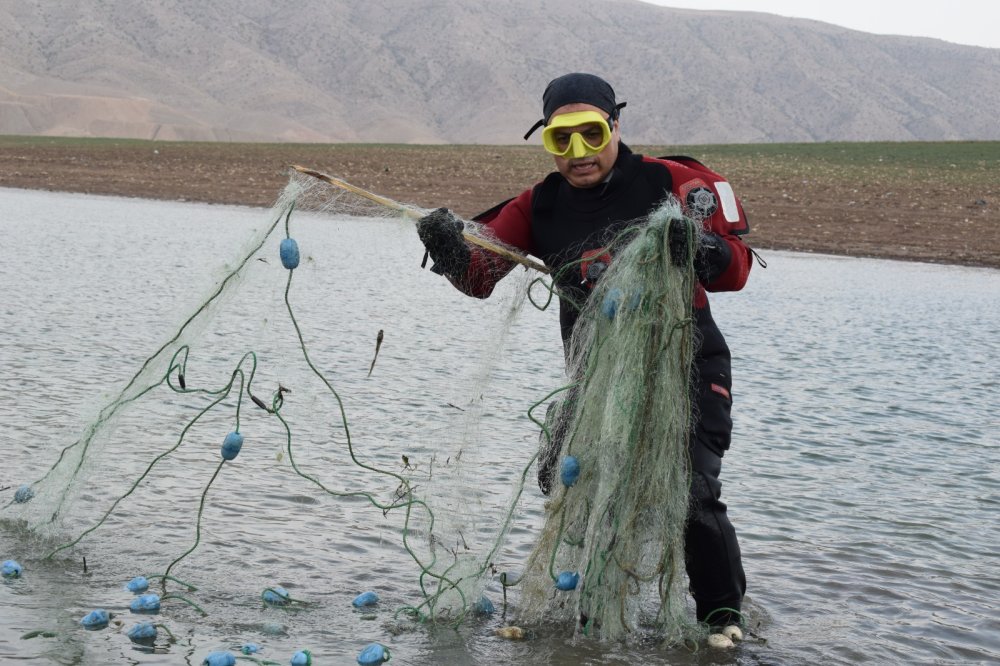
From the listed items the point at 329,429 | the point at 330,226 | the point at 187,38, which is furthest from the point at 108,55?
the point at 329,429

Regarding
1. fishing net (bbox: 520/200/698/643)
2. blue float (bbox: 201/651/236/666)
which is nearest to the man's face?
fishing net (bbox: 520/200/698/643)

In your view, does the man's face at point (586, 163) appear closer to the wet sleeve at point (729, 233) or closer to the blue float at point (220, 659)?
the wet sleeve at point (729, 233)

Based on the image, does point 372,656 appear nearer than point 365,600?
Yes

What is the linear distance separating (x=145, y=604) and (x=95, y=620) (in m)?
0.20

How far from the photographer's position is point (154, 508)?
537 cm

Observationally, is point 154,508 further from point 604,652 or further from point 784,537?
point 784,537

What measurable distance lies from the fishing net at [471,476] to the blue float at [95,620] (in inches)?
14.5

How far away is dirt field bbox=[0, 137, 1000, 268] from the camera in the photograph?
869 inches

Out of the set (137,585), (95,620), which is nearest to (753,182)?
(137,585)

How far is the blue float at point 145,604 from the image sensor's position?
13.6 feet

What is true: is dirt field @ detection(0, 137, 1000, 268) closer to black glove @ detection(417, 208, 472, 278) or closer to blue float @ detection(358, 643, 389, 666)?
black glove @ detection(417, 208, 472, 278)

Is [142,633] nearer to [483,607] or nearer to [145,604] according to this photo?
[145,604]

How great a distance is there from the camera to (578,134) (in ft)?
13.4

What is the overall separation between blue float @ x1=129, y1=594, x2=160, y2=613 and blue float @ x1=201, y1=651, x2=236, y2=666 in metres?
0.53
